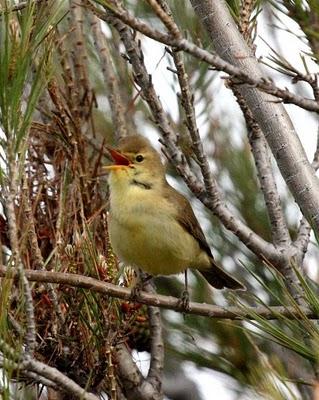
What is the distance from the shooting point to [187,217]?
11.1 ft

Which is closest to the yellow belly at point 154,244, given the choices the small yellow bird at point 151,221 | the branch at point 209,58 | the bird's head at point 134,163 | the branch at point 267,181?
the small yellow bird at point 151,221

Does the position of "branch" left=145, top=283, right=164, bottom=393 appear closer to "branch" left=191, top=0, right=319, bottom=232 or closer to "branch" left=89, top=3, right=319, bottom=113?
"branch" left=191, top=0, right=319, bottom=232

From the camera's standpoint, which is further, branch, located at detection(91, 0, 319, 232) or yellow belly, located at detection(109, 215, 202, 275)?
yellow belly, located at detection(109, 215, 202, 275)

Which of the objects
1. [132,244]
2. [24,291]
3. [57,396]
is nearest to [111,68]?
[132,244]

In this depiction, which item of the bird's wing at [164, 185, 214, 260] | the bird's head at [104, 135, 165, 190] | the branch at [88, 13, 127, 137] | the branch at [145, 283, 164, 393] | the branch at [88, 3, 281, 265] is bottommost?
the branch at [145, 283, 164, 393]

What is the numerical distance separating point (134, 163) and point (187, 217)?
10.0 inches

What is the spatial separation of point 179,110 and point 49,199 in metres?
0.89

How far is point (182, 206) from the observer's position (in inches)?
133

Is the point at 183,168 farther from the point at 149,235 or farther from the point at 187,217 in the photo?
the point at 187,217

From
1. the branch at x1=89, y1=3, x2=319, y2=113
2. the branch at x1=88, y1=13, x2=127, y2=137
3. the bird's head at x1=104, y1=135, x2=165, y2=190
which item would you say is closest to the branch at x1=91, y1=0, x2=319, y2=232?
the branch at x1=89, y1=3, x2=319, y2=113

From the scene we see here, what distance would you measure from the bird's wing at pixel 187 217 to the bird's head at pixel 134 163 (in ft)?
0.23

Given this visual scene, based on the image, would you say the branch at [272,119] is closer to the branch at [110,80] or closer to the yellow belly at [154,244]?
the yellow belly at [154,244]

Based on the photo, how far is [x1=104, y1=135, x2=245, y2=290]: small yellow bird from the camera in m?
3.12

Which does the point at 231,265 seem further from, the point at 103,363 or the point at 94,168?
the point at 103,363
